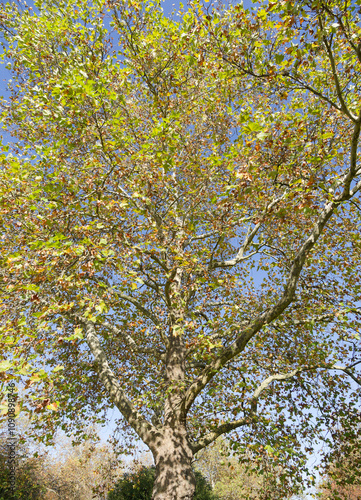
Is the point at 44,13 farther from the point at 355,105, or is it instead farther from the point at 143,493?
the point at 143,493

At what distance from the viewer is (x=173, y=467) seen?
5.33 meters

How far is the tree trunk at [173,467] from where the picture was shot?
16.7ft

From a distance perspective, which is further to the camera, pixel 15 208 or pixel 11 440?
pixel 11 440

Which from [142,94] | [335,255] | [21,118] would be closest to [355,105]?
[335,255]

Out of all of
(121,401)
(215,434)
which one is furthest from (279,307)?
(121,401)

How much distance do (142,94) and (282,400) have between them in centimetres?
1073

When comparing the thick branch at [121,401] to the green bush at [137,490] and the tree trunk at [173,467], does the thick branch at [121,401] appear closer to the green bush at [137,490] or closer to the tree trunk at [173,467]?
the tree trunk at [173,467]

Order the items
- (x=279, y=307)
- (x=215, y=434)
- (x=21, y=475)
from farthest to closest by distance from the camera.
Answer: (x=21, y=475), (x=215, y=434), (x=279, y=307)

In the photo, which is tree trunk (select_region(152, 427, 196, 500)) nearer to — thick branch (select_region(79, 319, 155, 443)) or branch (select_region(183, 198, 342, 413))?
thick branch (select_region(79, 319, 155, 443))

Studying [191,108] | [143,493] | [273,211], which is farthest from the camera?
[143,493]

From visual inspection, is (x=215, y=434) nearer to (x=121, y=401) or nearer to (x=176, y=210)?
(x=121, y=401)

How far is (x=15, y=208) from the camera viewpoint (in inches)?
217

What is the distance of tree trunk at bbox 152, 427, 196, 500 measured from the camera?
16.7 ft

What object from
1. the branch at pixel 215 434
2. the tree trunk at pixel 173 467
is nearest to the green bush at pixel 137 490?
the branch at pixel 215 434
